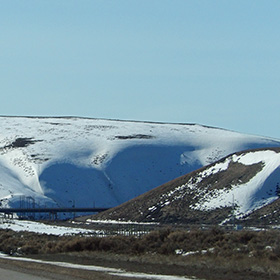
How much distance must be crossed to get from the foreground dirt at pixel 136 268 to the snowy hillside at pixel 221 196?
5501 cm

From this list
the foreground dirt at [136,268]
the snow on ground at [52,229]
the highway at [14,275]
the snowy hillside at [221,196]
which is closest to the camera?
the foreground dirt at [136,268]

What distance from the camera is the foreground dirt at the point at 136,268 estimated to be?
24859 mm

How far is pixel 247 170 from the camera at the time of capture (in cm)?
11069

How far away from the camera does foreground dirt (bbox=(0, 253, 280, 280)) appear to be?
81.6 ft

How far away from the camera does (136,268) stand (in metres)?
28.8

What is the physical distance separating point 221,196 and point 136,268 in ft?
250

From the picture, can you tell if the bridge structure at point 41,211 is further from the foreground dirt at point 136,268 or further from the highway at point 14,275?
the highway at point 14,275

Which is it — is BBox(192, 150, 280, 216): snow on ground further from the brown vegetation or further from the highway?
the highway

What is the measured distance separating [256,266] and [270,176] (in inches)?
3112

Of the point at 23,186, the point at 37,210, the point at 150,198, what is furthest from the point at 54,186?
the point at 150,198

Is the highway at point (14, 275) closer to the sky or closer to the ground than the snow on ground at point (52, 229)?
closer to the sky


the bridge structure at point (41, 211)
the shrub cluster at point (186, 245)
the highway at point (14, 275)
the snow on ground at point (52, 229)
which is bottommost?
the bridge structure at point (41, 211)

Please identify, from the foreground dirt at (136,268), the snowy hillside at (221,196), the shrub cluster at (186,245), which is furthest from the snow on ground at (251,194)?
the foreground dirt at (136,268)

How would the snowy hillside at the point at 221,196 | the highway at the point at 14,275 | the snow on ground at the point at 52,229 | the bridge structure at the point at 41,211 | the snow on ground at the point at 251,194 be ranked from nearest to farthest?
the highway at the point at 14,275 → the snow on ground at the point at 52,229 → the snowy hillside at the point at 221,196 → the snow on ground at the point at 251,194 → the bridge structure at the point at 41,211
